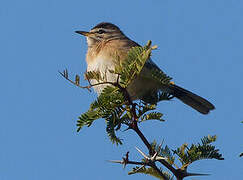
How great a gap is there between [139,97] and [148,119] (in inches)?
80.2

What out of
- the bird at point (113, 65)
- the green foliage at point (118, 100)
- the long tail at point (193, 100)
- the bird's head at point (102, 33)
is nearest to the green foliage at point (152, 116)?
the green foliage at point (118, 100)

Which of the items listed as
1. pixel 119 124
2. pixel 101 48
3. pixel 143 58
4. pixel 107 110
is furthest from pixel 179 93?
pixel 143 58

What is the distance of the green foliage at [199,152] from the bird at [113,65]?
1636mm

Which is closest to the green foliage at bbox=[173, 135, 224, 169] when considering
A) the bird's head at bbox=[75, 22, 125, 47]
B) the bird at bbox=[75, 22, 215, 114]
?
the bird at bbox=[75, 22, 215, 114]

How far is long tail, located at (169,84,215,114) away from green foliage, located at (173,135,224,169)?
2624 mm

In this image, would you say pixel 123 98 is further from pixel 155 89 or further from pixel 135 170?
pixel 155 89

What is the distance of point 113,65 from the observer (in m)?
5.38

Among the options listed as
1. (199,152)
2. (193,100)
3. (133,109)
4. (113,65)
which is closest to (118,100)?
(133,109)

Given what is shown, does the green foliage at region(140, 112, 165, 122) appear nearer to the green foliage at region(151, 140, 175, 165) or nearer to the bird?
the green foliage at region(151, 140, 175, 165)

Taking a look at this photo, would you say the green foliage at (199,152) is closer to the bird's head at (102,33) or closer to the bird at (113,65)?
the bird at (113,65)

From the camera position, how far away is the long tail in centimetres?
558

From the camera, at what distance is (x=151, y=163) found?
266 cm

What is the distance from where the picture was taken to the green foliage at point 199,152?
114 inches

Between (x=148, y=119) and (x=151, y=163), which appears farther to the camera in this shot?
(x=148, y=119)
